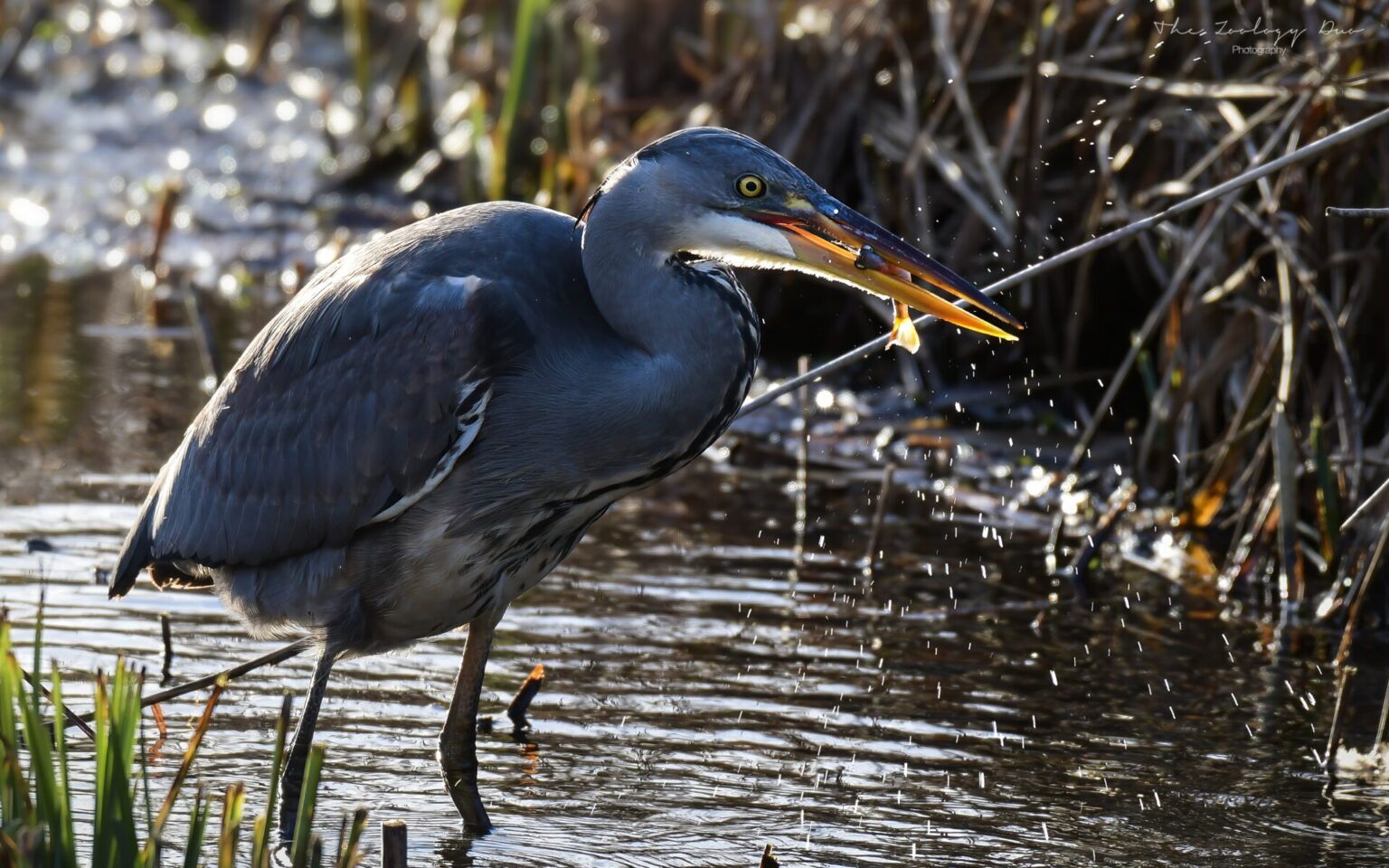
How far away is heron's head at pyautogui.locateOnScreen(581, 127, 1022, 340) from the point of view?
4.49 meters

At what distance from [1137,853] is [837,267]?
1.61 m

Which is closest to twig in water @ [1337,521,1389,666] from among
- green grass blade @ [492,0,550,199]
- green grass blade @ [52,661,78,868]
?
green grass blade @ [52,661,78,868]

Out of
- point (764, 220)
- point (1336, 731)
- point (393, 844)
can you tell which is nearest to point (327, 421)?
point (764, 220)

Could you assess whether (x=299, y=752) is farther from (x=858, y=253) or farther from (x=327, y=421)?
(x=858, y=253)

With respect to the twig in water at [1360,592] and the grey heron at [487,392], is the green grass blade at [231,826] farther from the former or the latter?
the twig in water at [1360,592]

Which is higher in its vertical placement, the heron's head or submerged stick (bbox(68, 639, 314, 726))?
the heron's head

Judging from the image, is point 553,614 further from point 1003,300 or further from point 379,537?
point 1003,300

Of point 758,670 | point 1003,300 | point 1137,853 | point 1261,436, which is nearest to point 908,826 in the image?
point 1137,853

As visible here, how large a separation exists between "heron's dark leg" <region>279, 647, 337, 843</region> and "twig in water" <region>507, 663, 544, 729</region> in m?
0.64

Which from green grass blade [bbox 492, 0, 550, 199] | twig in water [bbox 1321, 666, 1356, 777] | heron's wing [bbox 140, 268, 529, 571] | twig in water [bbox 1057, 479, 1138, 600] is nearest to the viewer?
heron's wing [bbox 140, 268, 529, 571]

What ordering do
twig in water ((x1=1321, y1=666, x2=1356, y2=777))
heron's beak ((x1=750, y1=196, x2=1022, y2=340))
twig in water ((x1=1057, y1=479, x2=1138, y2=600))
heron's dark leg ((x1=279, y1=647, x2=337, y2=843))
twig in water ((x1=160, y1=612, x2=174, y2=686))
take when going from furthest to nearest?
twig in water ((x1=1057, y1=479, x2=1138, y2=600)) < twig in water ((x1=160, y1=612, x2=174, y2=686)) < twig in water ((x1=1321, y1=666, x2=1356, y2=777)) < heron's dark leg ((x1=279, y1=647, x2=337, y2=843)) < heron's beak ((x1=750, y1=196, x2=1022, y2=340))

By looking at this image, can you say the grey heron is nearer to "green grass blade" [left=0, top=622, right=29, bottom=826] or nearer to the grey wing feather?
the grey wing feather

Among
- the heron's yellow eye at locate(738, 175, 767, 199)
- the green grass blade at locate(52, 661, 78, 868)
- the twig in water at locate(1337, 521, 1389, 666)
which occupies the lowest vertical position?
the green grass blade at locate(52, 661, 78, 868)

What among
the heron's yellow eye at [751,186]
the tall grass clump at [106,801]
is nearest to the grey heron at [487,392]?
the heron's yellow eye at [751,186]
